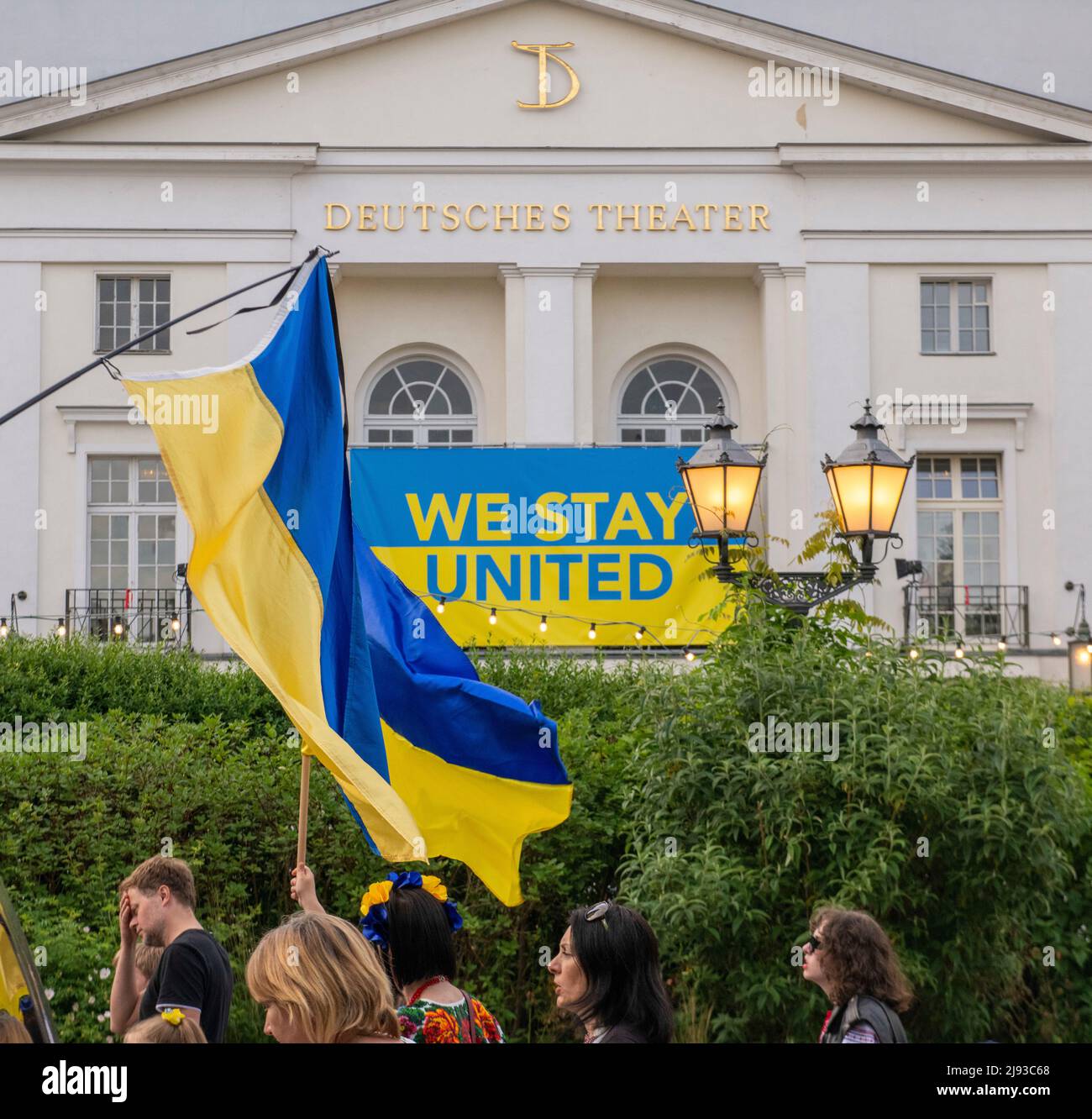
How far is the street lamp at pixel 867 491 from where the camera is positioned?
10266 mm

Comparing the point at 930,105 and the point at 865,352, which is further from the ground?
the point at 930,105

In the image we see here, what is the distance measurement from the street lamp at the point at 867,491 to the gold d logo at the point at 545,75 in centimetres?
1721

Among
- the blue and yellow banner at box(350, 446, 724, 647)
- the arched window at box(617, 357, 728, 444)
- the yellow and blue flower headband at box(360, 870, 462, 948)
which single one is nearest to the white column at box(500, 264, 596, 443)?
the arched window at box(617, 357, 728, 444)

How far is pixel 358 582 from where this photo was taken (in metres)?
7.30

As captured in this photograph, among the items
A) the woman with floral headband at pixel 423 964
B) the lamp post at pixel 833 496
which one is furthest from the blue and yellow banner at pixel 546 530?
the woman with floral headband at pixel 423 964

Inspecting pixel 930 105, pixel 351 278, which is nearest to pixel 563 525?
pixel 351 278

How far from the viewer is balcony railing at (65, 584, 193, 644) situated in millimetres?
24656

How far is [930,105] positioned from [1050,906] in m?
19.2

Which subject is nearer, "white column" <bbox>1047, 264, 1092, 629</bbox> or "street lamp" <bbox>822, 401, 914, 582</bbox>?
"street lamp" <bbox>822, 401, 914, 582</bbox>

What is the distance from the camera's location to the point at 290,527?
22.6 ft

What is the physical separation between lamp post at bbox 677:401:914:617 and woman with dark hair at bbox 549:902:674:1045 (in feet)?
18.0

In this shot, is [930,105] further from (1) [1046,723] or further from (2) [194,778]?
(2) [194,778]

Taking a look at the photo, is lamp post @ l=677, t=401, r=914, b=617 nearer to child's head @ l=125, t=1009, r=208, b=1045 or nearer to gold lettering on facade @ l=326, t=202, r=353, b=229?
child's head @ l=125, t=1009, r=208, b=1045

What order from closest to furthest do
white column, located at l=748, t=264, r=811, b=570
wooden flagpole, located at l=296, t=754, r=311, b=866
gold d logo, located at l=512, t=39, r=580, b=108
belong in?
wooden flagpole, located at l=296, t=754, r=311, b=866
white column, located at l=748, t=264, r=811, b=570
gold d logo, located at l=512, t=39, r=580, b=108
